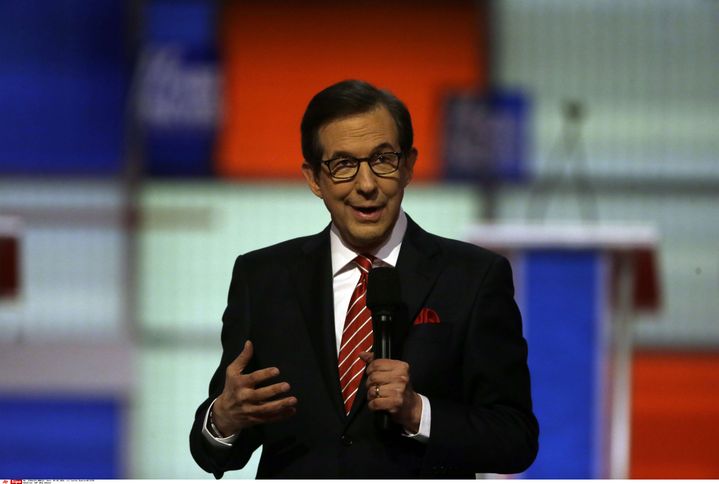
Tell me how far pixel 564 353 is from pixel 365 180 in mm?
2031

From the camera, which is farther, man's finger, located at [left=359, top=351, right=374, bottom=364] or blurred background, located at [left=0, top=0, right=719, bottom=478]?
blurred background, located at [left=0, top=0, right=719, bottom=478]

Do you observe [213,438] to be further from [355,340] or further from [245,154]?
[245,154]

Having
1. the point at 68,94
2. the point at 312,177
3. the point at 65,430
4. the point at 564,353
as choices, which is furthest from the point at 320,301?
the point at 68,94

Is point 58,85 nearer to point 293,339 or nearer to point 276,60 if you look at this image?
point 276,60

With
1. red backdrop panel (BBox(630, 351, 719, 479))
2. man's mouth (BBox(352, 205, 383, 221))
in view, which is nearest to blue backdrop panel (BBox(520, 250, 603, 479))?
man's mouth (BBox(352, 205, 383, 221))

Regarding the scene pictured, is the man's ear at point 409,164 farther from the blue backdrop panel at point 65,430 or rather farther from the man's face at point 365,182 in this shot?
the blue backdrop panel at point 65,430

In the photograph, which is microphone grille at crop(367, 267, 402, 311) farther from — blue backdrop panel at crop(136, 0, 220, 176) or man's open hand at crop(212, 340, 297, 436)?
blue backdrop panel at crop(136, 0, 220, 176)

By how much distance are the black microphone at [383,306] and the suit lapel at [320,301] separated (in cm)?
9

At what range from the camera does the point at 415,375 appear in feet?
5.33

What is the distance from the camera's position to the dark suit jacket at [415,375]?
63.9 inches

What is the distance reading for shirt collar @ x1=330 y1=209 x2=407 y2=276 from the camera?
5.66ft

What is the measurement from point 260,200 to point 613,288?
3134 mm

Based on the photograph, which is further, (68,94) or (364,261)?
(68,94)

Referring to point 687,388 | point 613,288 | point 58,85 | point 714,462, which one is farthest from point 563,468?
point 58,85
